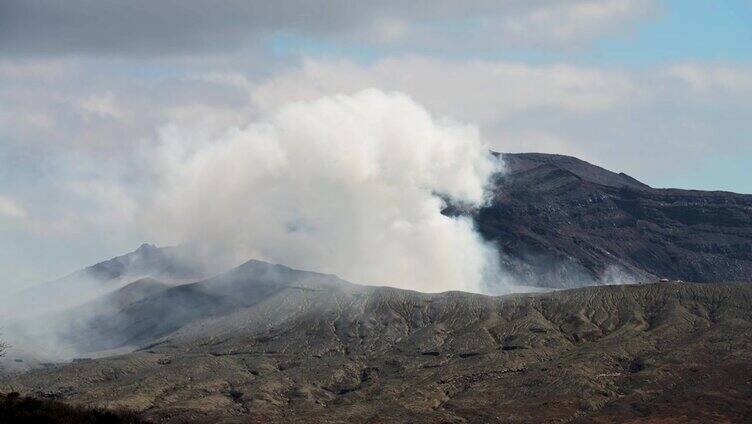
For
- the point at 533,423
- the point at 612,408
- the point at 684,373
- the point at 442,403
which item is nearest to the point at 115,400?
the point at 442,403

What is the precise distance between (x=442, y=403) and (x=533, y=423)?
2027 cm

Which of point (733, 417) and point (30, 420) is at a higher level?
point (30, 420)

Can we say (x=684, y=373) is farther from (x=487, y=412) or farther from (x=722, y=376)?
(x=487, y=412)

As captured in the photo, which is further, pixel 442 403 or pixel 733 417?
pixel 442 403

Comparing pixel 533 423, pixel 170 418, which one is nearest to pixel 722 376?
pixel 533 423

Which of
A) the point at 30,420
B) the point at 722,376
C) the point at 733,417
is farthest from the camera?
the point at 722,376

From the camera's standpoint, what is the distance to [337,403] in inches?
7766

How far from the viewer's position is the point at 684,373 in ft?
645

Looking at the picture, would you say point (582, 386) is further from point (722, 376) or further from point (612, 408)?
point (722, 376)

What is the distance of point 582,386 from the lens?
19275 cm

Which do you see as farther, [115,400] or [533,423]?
[115,400]

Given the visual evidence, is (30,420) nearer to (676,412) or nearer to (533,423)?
(533,423)

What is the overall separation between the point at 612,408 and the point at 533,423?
15.2 m

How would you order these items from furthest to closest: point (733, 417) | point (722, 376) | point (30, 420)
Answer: point (722, 376)
point (733, 417)
point (30, 420)
